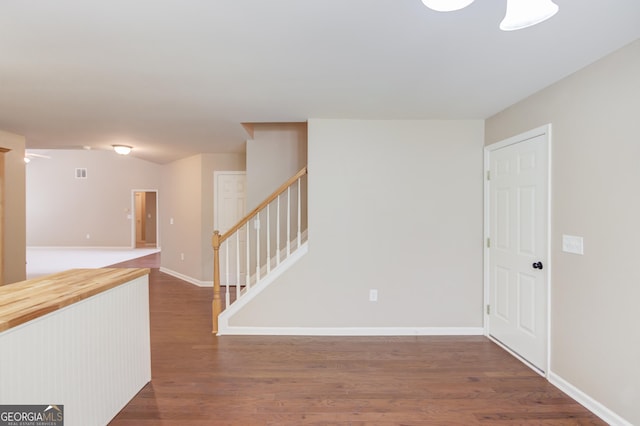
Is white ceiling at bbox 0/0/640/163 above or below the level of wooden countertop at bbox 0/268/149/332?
above

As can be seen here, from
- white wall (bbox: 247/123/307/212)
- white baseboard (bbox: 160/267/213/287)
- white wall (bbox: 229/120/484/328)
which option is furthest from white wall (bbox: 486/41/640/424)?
white baseboard (bbox: 160/267/213/287)

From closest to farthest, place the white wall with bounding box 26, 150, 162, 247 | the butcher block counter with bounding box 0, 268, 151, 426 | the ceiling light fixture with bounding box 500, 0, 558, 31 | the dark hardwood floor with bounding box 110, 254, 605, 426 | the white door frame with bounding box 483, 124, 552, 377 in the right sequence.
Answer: the ceiling light fixture with bounding box 500, 0, 558, 31, the butcher block counter with bounding box 0, 268, 151, 426, the dark hardwood floor with bounding box 110, 254, 605, 426, the white door frame with bounding box 483, 124, 552, 377, the white wall with bounding box 26, 150, 162, 247

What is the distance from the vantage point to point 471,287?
3381 millimetres

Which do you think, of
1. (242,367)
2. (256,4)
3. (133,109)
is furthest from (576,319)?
(133,109)

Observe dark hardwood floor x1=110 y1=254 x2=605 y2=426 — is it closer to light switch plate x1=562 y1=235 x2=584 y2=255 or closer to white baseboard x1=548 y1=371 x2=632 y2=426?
white baseboard x1=548 y1=371 x2=632 y2=426

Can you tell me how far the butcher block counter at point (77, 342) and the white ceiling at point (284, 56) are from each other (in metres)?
1.45

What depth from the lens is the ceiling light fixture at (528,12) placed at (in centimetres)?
103

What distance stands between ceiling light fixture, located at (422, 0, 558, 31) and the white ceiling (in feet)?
1.64

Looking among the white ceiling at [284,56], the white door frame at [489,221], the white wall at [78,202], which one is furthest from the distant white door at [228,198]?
the white wall at [78,202]

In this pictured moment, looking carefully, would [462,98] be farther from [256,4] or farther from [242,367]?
[242,367]

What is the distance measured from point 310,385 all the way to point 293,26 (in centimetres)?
246

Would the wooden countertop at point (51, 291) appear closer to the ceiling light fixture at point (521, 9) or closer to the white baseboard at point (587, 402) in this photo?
the ceiling light fixture at point (521, 9)

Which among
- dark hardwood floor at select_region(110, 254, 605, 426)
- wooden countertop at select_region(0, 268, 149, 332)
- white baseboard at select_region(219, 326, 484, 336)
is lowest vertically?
dark hardwood floor at select_region(110, 254, 605, 426)

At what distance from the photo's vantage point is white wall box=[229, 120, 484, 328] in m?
3.37
